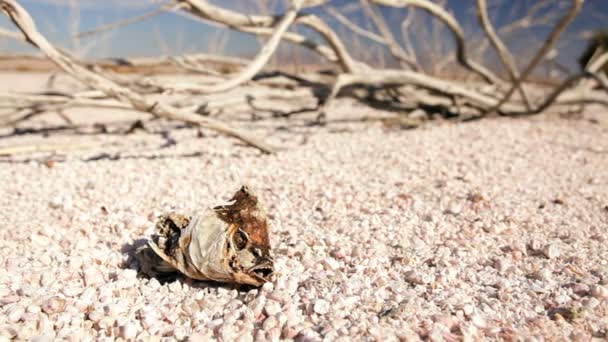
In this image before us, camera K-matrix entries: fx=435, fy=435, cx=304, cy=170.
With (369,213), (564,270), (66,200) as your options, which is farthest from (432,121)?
(66,200)

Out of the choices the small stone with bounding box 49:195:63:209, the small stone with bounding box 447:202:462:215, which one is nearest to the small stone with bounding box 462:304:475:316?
the small stone with bounding box 447:202:462:215

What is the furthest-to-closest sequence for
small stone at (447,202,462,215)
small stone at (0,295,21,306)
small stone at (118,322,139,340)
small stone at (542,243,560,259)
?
small stone at (447,202,462,215)
small stone at (542,243,560,259)
small stone at (0,295,21,306)
small stone at (118,322,139,340)

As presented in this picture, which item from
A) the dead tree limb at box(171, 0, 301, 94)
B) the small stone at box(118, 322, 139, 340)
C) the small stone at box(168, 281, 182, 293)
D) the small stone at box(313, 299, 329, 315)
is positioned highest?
the dead tree limb at box(171, 0, 301, 94)

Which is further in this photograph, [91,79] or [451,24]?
[451,24]

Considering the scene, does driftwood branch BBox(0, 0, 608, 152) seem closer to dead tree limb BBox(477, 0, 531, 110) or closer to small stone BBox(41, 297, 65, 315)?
dead tree limb BBox(477, 0, 531, 110)

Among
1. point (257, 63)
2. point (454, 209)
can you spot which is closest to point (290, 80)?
point (257, 63)

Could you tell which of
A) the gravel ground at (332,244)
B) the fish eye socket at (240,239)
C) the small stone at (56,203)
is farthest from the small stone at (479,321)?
the small stone at (56,203)

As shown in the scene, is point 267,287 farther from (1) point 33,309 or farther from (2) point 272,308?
(1) point 33,309

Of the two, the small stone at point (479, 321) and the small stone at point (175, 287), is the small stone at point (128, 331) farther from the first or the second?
the small stone at point (479, 321)
